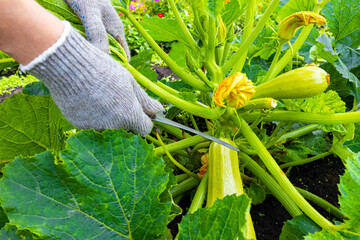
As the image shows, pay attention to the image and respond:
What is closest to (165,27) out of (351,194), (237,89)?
(237,89)

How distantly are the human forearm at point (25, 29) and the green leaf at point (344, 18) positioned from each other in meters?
1.30

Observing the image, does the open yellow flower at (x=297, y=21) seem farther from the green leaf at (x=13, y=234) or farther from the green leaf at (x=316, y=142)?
the green leaf at (x=13, y=234)

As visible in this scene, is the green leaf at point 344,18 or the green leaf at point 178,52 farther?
the green leaf at point 178,52

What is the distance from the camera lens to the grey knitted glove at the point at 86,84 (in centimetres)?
77

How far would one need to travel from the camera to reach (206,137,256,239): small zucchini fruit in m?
0.98

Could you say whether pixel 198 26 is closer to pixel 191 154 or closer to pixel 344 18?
pixel 191 154

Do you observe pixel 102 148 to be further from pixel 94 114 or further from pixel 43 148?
pixel 43 148

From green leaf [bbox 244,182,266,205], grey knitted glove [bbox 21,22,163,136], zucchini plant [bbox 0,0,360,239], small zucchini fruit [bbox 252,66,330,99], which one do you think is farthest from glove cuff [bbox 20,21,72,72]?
green leaf [bbox 244,182,266,205]

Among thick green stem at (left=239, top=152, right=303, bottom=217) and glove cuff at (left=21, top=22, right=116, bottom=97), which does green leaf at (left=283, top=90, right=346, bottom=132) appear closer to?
thick green stem at (left=239, top=152, right=303, bottom=217)

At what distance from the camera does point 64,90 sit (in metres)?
0.82

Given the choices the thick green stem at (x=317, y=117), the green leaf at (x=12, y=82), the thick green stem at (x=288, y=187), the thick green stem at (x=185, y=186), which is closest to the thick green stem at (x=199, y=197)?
the thick green stem at (x=185, y=186)

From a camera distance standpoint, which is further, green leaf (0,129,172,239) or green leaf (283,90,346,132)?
green leaf (283,90,346,132)

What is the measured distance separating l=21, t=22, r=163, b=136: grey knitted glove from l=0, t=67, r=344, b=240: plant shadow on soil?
20.3 inches

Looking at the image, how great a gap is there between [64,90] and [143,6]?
133 inches
